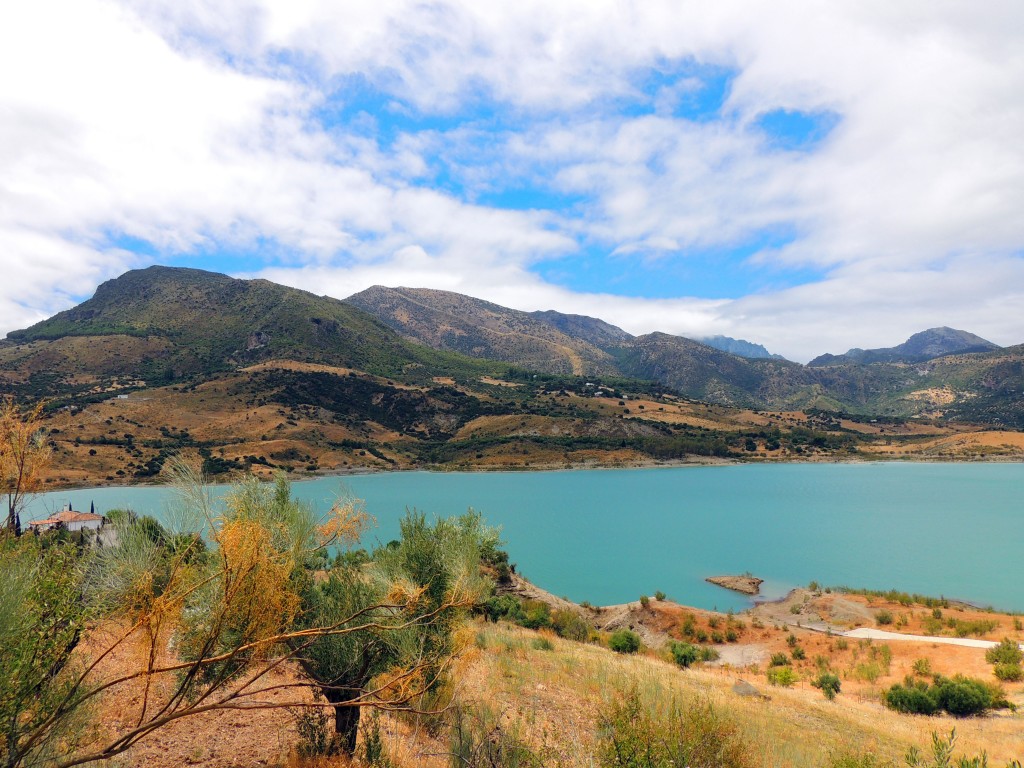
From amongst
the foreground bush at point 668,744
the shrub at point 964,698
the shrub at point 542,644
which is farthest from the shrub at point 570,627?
the foreground bush at point 668,744

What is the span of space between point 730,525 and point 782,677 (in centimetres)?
3496

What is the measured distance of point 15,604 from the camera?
125 inches

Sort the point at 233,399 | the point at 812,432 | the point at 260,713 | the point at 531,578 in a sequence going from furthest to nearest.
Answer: the point at 812,432
the point at 233,399
the point at 531,578
the point at 260,713

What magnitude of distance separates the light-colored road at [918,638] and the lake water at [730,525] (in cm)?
739

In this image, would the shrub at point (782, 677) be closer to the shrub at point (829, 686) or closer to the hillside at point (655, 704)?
the hillside at point (655, 704)

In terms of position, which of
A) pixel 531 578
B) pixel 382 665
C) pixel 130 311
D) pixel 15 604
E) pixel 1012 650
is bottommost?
pixel 531 578

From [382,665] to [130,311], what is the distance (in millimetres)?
188372

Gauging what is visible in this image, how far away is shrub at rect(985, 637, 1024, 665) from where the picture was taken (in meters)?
16.9

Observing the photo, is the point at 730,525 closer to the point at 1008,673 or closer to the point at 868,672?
the point at 868,672

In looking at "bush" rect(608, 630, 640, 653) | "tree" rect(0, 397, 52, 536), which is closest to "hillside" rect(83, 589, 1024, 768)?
"bush" rect(608, 630, 640, 653)

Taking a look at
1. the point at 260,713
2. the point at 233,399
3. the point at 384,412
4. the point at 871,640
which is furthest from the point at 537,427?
the point at 260,713

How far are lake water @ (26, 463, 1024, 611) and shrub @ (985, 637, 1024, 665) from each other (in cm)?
1230

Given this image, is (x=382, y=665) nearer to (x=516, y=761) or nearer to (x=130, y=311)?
(x=516, y=761)

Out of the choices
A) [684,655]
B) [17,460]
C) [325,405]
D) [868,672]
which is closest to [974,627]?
[868,672]
